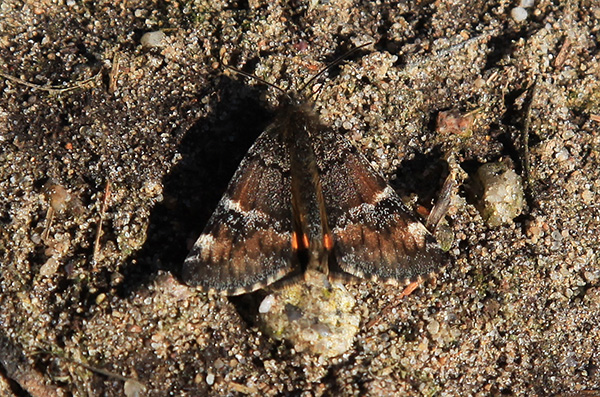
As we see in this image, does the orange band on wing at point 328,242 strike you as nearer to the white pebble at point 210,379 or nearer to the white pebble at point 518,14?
the white pebble at point 210,379

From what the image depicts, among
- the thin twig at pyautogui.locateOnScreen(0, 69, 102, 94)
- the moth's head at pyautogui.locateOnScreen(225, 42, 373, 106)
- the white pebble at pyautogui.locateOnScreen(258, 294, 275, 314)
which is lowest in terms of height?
the white pebble at pyautogui.locateOnScreen(258, 294, 275, 314)

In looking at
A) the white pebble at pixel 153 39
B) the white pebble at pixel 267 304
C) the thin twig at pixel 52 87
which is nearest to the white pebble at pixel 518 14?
the white pebble at pixel 153 39

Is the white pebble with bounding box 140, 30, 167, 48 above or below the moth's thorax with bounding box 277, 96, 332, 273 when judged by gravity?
above

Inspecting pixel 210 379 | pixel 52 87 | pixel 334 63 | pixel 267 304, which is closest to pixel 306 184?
pixel 267 304

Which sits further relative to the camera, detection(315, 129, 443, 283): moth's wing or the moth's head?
the moth's head

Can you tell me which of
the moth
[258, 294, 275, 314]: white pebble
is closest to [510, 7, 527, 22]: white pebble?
the moth

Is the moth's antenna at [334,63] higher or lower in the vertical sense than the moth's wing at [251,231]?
higher

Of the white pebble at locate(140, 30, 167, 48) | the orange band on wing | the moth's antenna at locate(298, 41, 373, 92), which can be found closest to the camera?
the orange band on wing

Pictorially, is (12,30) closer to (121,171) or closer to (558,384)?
(121,171)

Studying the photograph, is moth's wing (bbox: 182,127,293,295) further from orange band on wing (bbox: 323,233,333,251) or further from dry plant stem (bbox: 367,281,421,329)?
dry plant stem (bbox: 367,281,421,329)

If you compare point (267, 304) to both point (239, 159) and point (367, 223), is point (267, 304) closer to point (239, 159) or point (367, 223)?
point (367, 223)
